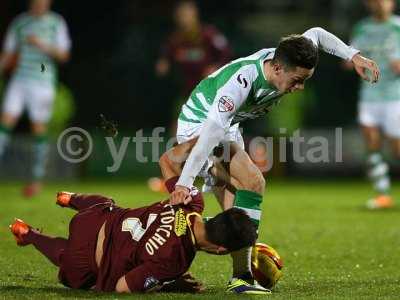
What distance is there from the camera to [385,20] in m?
12.6

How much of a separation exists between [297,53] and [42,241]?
7.03ft

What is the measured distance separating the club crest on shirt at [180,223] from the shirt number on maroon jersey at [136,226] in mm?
183

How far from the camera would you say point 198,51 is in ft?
47.7

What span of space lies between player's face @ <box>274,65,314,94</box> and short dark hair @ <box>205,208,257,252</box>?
40.2 inches

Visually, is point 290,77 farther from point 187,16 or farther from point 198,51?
point 198,51

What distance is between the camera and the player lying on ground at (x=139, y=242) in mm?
6035

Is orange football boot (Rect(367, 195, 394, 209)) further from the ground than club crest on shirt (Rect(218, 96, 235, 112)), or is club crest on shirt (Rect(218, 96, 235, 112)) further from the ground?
club crest on shirt (Rect(218, 96, 235, 112))

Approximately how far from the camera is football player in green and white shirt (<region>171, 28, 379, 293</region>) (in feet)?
20.8

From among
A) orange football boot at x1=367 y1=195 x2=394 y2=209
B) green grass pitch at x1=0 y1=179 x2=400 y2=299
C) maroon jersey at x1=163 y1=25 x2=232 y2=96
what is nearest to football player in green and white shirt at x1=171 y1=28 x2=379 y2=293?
green grass pitch at x1=0 y1=179 x2=400 y2=299

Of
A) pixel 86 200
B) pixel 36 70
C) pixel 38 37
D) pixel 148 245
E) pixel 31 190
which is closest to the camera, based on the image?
pixel 148 245

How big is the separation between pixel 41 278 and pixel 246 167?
5.58 feet

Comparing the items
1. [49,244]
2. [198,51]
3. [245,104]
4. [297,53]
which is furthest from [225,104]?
[198,51]

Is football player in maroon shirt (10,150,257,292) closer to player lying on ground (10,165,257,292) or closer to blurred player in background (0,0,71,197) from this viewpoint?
player lying on ground (10,165,257,292)

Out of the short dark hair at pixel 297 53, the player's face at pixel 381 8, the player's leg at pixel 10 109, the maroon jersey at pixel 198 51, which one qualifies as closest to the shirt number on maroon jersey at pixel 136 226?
the short dark hair at pixel 297 53
